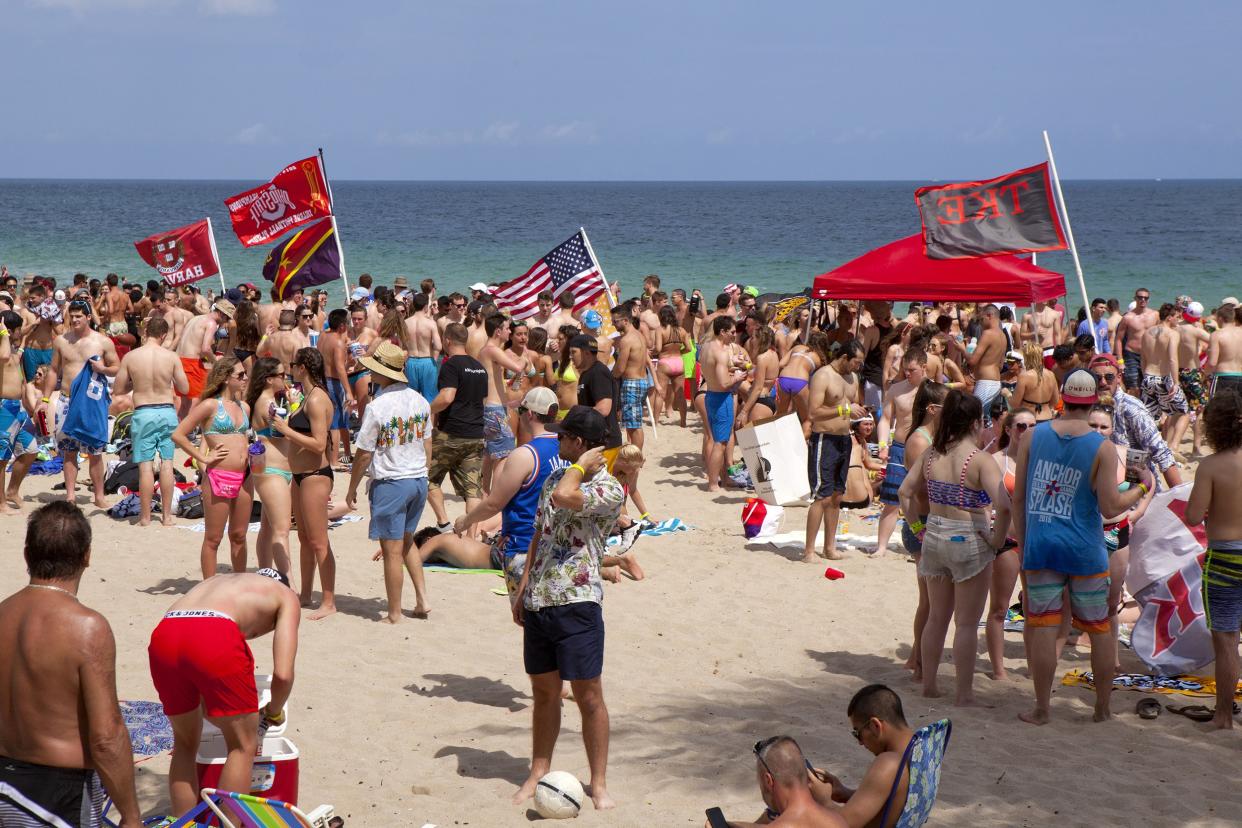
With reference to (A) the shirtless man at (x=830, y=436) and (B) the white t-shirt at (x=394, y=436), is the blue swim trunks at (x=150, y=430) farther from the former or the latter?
(A) the shirtless man at (x=830, y=436)

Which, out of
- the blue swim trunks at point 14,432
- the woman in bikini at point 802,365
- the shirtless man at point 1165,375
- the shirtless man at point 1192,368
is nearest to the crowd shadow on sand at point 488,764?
the woman in bikini at point 802,365

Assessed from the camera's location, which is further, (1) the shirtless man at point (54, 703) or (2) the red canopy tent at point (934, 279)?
(2) the red canopy tent at point (934, 279)

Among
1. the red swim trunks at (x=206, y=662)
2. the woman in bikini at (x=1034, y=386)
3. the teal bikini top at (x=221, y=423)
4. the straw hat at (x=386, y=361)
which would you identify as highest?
the straw hat at (x=386, y=361)

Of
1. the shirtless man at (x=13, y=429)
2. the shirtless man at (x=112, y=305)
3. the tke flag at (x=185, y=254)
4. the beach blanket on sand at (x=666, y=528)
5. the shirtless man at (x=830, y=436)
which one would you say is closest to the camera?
the shirtless man at (x=830, y=436)

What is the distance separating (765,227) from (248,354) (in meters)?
83.0

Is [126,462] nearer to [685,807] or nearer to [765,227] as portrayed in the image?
[685,807]

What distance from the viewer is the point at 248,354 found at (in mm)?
11531

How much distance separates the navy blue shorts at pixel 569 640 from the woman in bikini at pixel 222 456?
10.8 feet

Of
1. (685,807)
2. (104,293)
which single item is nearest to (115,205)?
(104,293)

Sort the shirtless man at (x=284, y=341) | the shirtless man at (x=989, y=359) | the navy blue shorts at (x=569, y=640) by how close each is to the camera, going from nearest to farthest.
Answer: the navy blue shorts at (x=569, y=640) < the shirtless man at (x=989, y=359) < the shirtless man at (x=284, y=341)

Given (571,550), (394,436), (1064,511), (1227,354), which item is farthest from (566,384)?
(1227,354)

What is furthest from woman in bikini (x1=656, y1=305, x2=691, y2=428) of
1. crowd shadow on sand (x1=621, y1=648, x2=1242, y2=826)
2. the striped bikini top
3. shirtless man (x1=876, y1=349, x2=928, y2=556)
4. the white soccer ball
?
the white soccer ball

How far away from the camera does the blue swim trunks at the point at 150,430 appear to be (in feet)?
31.9

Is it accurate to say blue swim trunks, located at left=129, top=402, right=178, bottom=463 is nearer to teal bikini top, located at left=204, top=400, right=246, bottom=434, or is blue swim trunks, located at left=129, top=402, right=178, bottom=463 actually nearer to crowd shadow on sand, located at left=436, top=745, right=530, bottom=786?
teal bikini top, located at left=204, top=400, right=246, bottom=434
